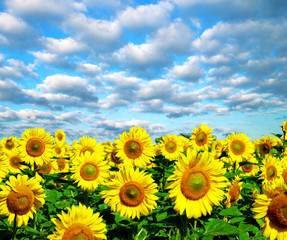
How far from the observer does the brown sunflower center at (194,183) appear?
4.03m

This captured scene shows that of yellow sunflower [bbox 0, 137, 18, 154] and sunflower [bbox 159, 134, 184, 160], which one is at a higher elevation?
sunflower [bbox 159, 134, 184, 160]

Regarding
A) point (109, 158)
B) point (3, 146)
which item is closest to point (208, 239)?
point (109, 158)

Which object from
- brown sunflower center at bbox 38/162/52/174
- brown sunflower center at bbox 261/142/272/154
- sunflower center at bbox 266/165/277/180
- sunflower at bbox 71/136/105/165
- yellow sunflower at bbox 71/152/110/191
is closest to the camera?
yellow sunflower at bbox 71/152/110/191

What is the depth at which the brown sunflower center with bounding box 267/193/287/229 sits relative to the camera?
12.3 feet

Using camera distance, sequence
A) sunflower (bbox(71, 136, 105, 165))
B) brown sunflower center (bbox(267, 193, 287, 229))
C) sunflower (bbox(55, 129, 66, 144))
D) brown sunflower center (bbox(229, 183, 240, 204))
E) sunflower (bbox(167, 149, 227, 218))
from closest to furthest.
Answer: brown sunflower center (bbox(267, 193, 287, 229))
sunflower (bbox(167, 149, 227, 218))
brown sunflower center (bbox(229, 183, 240, 204))
sunflower (bbox(71, 136, 105, 165))
sunflower (bbox(55, 129, 66, 144))

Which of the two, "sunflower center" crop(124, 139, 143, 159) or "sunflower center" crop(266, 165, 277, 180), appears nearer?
"sunflower center" crop(124, 139, 143, 159)

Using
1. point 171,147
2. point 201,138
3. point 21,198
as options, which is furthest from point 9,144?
point 201,138

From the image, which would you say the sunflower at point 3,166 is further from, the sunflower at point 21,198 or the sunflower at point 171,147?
the sunflower at point 171,147

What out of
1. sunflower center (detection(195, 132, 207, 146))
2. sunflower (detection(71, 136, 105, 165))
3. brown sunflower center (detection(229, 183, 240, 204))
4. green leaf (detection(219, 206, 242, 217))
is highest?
sunflower center (detection(195, 132, 207, 146))

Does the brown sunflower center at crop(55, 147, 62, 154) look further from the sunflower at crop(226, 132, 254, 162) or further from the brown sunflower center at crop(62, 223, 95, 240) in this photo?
the brown sunflower center at crop(62, 223, 95, 240)

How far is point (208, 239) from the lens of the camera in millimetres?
3848

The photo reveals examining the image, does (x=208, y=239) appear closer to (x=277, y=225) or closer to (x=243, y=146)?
(x=277, y=225)

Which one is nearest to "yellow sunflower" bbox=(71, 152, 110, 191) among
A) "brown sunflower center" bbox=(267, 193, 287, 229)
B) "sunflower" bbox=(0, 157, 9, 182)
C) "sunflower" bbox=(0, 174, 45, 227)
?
"sunflower" bbox=(0, 174, 45, 227)

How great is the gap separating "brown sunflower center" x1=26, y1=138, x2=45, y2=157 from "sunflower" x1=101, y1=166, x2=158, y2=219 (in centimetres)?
365
